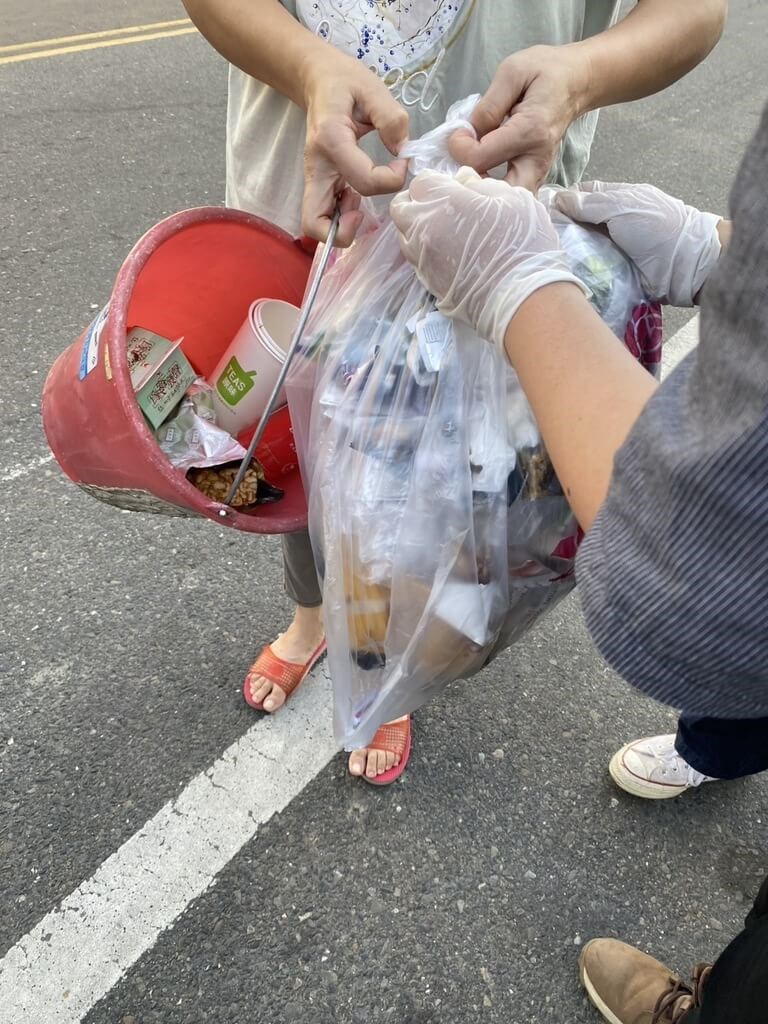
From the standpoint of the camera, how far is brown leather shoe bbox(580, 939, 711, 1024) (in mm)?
1361

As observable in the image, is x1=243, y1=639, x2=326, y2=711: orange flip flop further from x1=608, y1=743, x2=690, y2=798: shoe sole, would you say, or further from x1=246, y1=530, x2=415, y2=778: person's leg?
x1=608, y1=743, x2=690, y2=798: shoe sole

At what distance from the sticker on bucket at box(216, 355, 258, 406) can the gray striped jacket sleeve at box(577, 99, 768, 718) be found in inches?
28.0

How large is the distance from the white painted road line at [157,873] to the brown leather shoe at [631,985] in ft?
2.15

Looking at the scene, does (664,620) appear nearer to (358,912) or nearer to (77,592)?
(358,912)

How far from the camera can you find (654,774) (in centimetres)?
174

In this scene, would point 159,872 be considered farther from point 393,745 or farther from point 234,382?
point 234,382

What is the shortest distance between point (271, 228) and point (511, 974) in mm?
1364

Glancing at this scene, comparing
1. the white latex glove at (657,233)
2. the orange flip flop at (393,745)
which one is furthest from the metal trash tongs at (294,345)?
the orange flip flop at (393,745)

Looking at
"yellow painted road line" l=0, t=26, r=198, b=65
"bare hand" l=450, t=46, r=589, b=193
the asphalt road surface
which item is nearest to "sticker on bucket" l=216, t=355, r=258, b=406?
"bare hand" l=450, t=46, r=589, b=193

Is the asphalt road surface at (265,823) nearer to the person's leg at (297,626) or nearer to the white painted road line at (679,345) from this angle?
the person's leg at (297,626)

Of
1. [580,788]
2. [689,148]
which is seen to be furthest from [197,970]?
[689,148]

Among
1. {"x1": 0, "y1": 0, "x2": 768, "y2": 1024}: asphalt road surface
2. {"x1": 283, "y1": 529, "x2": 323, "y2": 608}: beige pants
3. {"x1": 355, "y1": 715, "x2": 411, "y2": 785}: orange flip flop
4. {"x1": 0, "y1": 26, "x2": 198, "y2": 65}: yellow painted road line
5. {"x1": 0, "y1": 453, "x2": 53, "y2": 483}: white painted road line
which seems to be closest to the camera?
{"x1": 0, "y1": 0, "x2": 768, "y2": 1024}: asphalt road surface

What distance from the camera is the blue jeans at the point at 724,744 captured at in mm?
945

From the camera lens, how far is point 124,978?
1.46 metres
